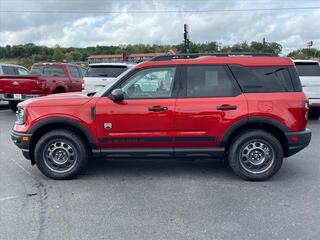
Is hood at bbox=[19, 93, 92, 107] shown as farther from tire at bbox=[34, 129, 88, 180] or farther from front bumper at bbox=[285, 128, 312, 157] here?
front bumper at bbox=[285, 128, 312, 157]

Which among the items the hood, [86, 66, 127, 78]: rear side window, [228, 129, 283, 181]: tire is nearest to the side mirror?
the hood

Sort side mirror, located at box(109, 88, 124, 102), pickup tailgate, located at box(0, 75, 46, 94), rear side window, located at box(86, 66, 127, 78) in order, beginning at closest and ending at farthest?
side mirror, located at box(109, 88, 124, 102) → rear side window, located at box(86, 66, 127, 78) → pickup tailgate, located at box(0, 75, 46, 94)

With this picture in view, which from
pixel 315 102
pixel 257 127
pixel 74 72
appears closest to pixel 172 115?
pixel 257 127

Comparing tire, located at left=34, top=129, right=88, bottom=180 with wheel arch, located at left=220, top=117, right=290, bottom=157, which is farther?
tire, located at left=34, top=129, right=88, bottom=180

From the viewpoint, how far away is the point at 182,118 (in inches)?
202

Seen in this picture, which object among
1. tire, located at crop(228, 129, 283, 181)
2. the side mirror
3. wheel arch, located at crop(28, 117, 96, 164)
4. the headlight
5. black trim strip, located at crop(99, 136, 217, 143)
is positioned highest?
the side mirror

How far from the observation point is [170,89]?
206 inches

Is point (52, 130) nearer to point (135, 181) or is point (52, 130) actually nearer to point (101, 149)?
point (101, 149)

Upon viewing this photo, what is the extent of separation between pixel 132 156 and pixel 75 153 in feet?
2.80

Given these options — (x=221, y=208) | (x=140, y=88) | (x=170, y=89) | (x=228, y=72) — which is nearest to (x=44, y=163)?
(x=140, y=88)

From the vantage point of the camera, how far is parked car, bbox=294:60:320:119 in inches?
404

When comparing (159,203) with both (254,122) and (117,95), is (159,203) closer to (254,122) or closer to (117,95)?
(117,95)

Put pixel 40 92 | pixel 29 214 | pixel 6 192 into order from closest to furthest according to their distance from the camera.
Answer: pixel 29 214
pixel 6 192
pixel 40 92

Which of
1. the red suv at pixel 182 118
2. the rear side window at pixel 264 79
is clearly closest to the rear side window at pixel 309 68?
the red suv at pixel 182 118
